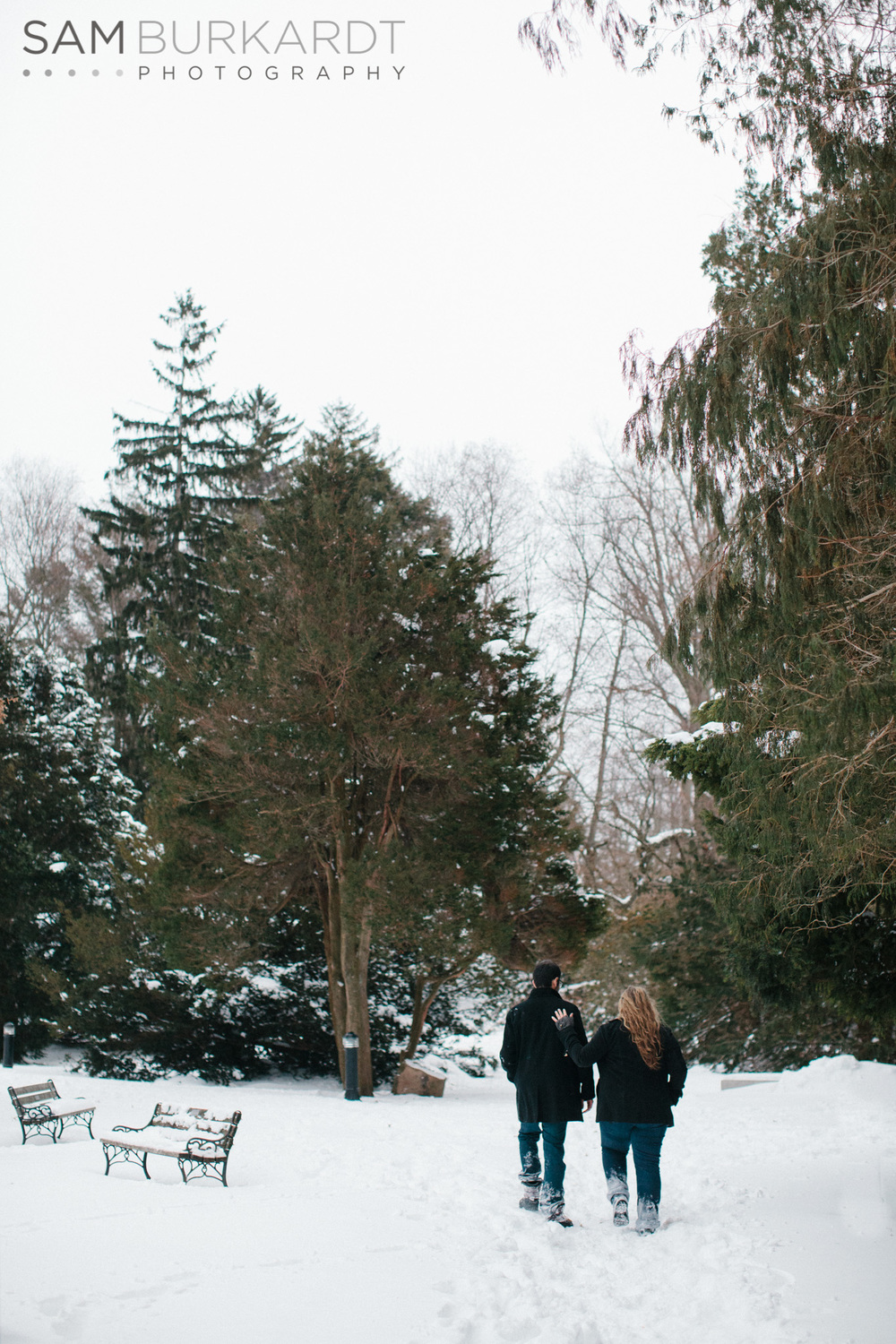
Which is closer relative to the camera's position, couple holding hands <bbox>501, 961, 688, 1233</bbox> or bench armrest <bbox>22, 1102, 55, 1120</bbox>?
couple holding hands <bbox>501, 961, 688, 1233</bbox>

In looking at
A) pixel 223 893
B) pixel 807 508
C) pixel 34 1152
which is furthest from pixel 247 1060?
pixel 807 508

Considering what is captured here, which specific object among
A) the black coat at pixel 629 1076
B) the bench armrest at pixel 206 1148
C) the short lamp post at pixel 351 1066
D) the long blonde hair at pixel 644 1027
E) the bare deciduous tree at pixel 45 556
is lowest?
the short lamp post at pixel 351 1066

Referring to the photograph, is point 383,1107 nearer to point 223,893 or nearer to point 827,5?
point 223,893

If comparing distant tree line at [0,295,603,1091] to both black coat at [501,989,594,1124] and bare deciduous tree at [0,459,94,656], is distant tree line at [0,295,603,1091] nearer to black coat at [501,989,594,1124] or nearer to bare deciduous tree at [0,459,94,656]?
black coat at [501,989,594,1124]

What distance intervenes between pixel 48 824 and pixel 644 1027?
14.8 metres

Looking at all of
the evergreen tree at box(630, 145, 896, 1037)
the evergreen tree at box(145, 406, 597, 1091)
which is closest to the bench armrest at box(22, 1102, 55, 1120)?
the evergreen tree at box(145, 406, 597, 1091)

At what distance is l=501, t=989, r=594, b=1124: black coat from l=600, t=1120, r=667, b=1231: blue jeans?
0.24m

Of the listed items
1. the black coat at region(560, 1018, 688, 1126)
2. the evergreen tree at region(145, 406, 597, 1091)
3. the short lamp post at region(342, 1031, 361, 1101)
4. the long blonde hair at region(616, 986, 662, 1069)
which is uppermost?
the evergreen tree at region(145, 406, 597, 1091)

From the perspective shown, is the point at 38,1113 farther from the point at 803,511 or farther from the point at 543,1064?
the point at 803,511

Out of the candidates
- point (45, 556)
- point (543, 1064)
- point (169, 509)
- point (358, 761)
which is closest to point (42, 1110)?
point (543, 1064)

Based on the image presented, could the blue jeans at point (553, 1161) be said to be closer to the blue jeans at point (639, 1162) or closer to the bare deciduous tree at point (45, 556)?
the blue jeans at point (639, 1162)

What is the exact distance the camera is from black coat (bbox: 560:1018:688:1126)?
5.45 metres

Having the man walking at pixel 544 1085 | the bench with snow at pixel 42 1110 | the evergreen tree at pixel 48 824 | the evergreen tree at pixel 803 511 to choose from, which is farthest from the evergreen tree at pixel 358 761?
the man walking at pixel 544 1085

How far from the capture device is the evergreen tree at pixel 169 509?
2316cm
